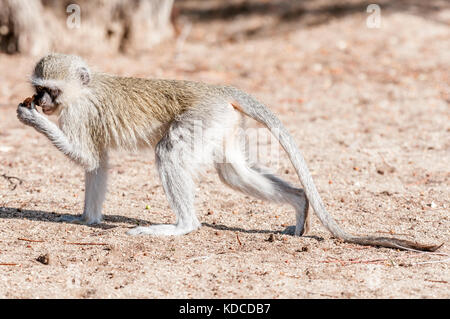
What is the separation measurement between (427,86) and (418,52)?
1597 millimetres

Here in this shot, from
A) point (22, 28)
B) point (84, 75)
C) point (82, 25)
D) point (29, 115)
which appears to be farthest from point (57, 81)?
point (82, 25)

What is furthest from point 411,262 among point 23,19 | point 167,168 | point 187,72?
point 23,19

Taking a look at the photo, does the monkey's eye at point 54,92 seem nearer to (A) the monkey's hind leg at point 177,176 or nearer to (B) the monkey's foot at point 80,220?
(A) the monkey's hind leg at point 177,176

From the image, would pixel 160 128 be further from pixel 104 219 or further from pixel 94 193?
pixel 104 219

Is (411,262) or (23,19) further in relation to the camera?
(23,19)

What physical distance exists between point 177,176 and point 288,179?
7.45ft

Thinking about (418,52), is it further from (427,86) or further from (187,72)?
(187,72)

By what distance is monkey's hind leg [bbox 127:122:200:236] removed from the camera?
568cm

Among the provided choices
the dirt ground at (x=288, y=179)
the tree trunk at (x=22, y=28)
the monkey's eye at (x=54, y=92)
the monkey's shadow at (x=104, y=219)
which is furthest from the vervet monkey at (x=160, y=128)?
the tree trunk at (x=22, y=28)

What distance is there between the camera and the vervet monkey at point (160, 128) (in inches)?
225

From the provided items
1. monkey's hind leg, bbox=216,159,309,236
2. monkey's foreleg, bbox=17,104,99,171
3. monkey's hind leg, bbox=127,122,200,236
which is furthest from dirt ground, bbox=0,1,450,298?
monkey's foreleg, bbox=17,104,99,171

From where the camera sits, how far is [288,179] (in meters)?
7.62

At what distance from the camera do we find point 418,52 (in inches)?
490
